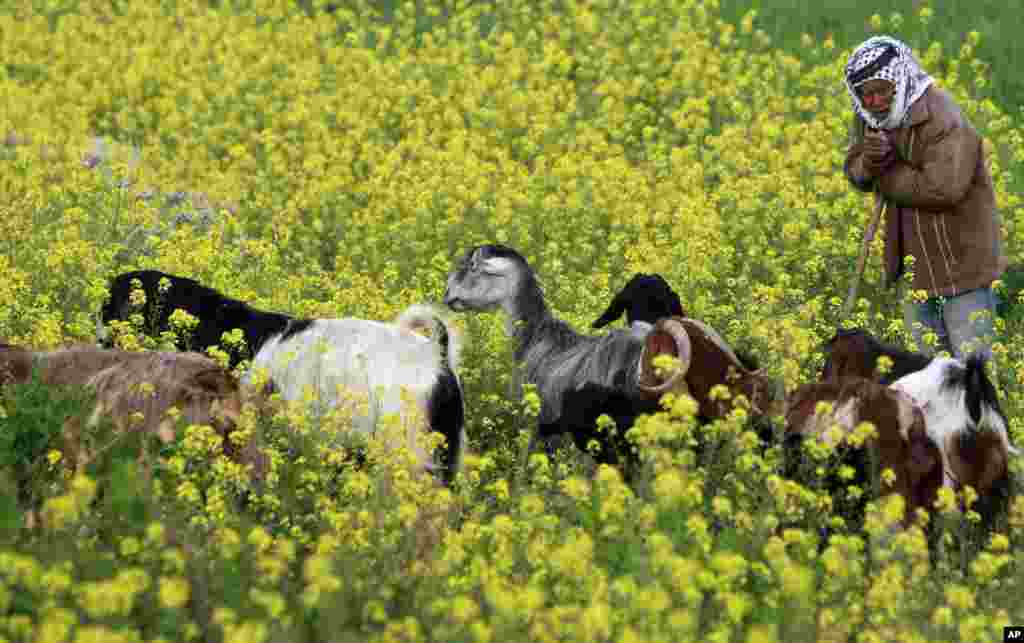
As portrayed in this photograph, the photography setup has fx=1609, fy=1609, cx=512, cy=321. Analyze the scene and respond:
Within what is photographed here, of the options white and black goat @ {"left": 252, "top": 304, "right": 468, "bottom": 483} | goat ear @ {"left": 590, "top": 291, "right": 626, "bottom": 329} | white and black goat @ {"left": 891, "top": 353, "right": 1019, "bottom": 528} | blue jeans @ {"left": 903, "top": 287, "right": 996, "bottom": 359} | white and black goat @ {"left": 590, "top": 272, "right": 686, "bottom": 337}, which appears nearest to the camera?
white and black goat @ {"left": 891, "top": 353, "right": 1019, "bottom": 528}

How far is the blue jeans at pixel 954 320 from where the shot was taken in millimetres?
9359

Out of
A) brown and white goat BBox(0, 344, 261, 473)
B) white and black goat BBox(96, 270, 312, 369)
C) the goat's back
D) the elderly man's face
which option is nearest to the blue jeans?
the elderly man's face

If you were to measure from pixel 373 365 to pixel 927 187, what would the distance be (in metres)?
3.46

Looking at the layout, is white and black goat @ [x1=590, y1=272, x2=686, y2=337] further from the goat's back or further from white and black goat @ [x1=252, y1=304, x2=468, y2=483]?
the goat's back

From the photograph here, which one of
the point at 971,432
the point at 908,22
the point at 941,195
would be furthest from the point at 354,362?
the point at 908,22

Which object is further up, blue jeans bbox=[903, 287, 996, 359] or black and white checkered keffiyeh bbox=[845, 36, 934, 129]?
black and white checkered keffiyeh bbox=[845, 36, 934, 129]

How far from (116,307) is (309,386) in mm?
1653

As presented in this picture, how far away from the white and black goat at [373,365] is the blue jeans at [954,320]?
3145 mm

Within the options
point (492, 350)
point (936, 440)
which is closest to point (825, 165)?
point (492, 350)

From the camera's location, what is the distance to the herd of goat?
23.0 ft

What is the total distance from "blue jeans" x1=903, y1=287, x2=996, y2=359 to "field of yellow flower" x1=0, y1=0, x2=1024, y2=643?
0.27 meters

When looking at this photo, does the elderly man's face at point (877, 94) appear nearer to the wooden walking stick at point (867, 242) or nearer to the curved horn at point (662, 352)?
the wooden walking stick at point (867, 242)

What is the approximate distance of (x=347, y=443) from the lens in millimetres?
7695

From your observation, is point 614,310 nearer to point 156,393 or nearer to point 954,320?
point 954,320
